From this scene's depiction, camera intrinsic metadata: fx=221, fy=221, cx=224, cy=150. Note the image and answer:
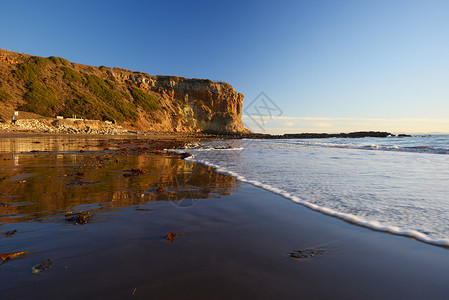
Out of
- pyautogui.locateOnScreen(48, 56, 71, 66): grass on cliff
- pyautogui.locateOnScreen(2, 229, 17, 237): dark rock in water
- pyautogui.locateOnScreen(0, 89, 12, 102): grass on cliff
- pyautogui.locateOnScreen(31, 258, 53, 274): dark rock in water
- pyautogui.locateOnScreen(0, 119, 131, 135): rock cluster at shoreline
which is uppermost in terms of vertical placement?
pyautogui.locateOnScreen(48, 56, 71, 66): grass on cliff

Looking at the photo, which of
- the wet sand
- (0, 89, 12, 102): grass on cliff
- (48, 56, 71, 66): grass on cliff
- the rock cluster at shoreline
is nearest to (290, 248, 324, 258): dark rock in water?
the wet sand

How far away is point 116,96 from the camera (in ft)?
219

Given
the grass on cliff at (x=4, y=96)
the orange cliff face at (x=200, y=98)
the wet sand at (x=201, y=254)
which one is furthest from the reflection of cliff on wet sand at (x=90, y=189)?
the orange cliff face at (x=200, y=98)

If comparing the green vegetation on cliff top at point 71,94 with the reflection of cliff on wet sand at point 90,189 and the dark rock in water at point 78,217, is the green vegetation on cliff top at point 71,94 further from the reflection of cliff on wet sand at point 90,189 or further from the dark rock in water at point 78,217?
the dark rock in water at point 78,217

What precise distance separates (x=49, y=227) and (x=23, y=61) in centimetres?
7350

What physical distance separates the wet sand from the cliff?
148 ft

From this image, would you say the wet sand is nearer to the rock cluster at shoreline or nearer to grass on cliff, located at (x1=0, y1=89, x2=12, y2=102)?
the rock cluster at shoreline

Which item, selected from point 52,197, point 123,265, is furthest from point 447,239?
point 52,197

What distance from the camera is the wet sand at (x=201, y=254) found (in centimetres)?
181

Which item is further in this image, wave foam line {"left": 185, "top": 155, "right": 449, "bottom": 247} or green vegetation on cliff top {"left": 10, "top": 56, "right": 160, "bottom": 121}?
green vegetation on cliff top {"left": 10, "top": 56, "right": 160, "bottom": 121}

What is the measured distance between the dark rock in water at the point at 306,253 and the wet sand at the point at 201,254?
7 cm

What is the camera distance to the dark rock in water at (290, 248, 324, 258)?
2.38 metres

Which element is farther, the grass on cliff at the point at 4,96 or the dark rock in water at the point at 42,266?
the grass on cliff at the point at 4,96

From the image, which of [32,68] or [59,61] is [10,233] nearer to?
[32,68]
